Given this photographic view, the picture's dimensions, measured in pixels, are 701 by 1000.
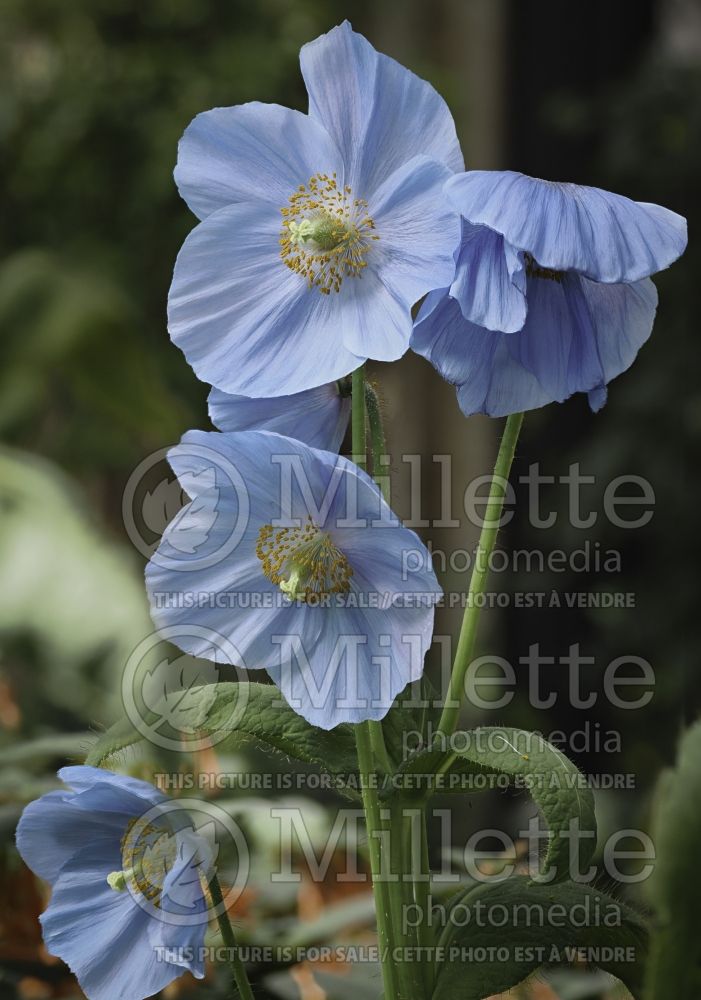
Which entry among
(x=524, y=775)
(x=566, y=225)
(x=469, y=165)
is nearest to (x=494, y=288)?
(x=566, y=225)

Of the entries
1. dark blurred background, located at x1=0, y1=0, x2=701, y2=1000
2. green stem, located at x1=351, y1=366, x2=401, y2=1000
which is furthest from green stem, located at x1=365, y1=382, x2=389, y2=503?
dark blurred background, located at x1=0, y1=0, x2=701, y2=1000

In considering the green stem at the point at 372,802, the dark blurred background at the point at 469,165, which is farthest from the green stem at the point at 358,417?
the dark blurred background at the point at 469,165

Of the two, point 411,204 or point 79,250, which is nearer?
point 411,204

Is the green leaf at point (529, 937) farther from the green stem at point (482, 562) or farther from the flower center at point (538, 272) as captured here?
the flower center at point (538, 272)

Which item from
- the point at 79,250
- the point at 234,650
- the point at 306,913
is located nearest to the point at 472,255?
the point at 234,650

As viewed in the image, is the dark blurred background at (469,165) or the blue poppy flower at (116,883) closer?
the blue poppy flower at (116,883)

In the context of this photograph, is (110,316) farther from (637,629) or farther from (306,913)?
(306,913)

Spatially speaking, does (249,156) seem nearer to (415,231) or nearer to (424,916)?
(415,231)
